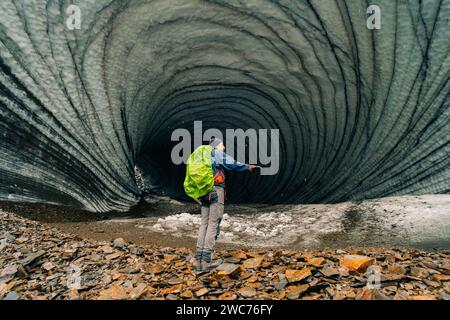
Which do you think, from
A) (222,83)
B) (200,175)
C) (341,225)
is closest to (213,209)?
(200,175)

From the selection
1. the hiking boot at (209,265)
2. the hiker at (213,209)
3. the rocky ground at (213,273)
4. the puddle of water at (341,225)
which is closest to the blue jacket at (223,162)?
the hiker at (213,209)

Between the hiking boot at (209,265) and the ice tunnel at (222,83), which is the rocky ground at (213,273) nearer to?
the hiking boot at (209,265)

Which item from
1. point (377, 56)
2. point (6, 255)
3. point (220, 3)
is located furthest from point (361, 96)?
point (6, 255)

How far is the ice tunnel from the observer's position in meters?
4.84

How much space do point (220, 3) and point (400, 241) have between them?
4174mm

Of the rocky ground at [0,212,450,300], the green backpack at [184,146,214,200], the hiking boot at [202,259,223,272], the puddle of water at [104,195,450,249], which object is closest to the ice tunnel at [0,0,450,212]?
the puddle of water at [104,195,450,249]

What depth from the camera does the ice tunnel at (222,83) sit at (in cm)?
484

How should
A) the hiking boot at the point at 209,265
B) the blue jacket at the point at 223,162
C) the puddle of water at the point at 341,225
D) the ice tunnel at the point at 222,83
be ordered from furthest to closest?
the ice tunnel at the point at 222,83, the puddle of water at the point at 341,225, the blue jacket at the point at 223,162, the hiking boot at the point at 209,265

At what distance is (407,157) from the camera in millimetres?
5227

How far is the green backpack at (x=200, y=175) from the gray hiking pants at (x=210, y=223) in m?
0.10

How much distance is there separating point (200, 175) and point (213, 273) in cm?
86

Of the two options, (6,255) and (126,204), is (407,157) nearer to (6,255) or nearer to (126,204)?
(126,204)

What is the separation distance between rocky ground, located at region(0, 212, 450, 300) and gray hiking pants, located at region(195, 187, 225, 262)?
0.60 feet

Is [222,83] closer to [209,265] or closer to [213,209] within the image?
[213,209]
